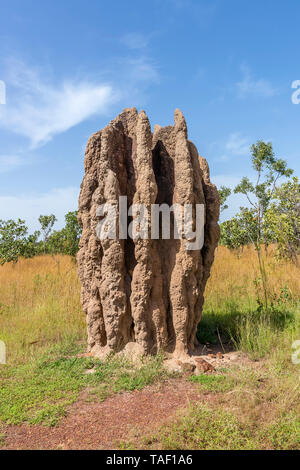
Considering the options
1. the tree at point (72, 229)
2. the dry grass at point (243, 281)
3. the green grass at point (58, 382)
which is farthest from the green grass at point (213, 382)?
the tree at point (72, 229)

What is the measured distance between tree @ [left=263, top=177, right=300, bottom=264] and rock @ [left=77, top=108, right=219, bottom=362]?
356 centimetres

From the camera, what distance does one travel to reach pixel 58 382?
434cm

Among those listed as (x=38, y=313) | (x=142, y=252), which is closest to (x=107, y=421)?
(x=142, y=252)

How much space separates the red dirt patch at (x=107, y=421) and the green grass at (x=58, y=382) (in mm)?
124

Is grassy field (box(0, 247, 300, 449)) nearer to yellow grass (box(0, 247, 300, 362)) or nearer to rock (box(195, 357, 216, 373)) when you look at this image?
yellow grass (box(0, 247, 300, 362))

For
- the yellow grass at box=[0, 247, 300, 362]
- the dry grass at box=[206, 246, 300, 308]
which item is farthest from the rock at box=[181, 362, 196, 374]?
the dry grass at box=[206, 246, 300, 308]

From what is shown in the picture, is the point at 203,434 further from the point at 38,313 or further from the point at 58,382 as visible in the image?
the point at 38,313

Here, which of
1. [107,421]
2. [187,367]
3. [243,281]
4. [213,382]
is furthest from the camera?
[243,281]

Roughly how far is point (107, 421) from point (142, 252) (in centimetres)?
202

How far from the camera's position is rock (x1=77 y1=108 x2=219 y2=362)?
4.79m

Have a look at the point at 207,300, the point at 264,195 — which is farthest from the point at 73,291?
the point at 264,195

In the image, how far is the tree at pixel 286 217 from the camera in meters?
8.29

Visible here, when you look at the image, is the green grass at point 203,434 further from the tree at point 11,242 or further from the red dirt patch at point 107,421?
the tree at point 11,242
